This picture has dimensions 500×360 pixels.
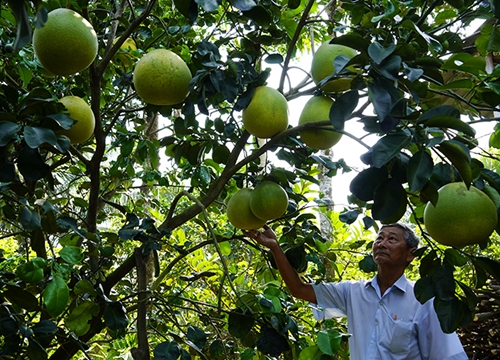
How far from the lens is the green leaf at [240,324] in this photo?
157cm

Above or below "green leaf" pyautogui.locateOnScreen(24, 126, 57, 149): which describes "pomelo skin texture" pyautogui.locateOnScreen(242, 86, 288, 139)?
above

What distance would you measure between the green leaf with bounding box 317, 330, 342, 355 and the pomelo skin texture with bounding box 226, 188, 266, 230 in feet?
1.93

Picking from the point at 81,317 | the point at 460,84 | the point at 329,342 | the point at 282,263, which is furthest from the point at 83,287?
the point at 460,84

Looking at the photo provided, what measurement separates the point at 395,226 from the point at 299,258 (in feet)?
2.41

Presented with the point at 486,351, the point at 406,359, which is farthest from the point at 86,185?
the point at 486,351

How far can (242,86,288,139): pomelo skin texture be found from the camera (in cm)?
144

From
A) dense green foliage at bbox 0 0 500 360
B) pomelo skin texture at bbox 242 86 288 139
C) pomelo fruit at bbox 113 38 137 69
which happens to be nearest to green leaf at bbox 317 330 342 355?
dense green foliage at bbox 0 0 500 360

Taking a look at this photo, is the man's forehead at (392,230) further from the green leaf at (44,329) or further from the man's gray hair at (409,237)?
the green leaf at (44,329)

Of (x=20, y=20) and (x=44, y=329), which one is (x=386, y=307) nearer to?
(x=44, y=329)

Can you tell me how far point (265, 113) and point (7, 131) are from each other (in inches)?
26.4

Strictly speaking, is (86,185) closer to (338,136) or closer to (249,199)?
(249,199)

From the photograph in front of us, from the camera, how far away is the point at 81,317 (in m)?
1.53

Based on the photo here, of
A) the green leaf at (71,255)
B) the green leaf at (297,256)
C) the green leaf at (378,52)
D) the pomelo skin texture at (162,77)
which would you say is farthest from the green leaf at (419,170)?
the green leaf at (297,256)

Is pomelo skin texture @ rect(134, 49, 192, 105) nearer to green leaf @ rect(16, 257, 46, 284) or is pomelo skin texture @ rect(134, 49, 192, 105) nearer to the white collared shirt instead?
green leaf @ rect(16, 257, 46, 284)
